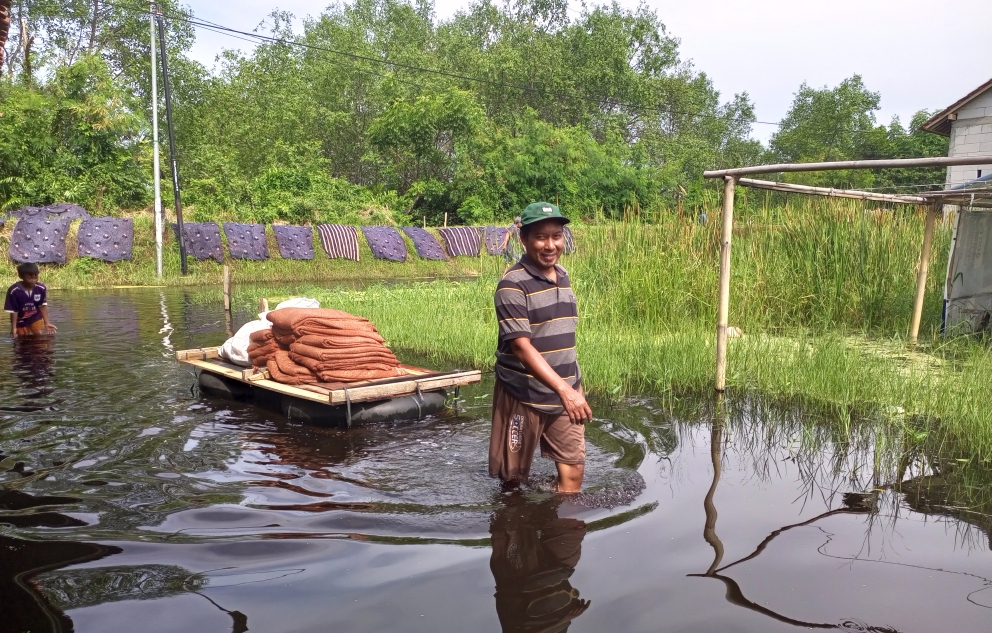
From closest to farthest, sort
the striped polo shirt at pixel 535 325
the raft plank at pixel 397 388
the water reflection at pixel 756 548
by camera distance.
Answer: the water reflection at pixel 756 548 → the striped polo shirt at pixel 535 325 → the raft plank at pixel 397 388

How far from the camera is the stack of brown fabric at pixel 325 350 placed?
22.6 feet

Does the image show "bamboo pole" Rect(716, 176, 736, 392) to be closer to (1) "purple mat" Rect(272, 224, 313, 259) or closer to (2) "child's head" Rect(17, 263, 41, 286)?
(2) "child's head" Rect(17, 263, 41, 286)

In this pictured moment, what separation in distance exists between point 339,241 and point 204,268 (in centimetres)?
455

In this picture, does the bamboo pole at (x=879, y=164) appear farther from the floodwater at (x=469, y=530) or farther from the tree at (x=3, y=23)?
the tree at (x=3, y=23)

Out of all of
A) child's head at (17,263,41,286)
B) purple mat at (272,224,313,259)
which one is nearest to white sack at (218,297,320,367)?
child's head at (17,263,41,286)

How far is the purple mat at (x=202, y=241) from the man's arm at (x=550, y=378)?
23577 mm

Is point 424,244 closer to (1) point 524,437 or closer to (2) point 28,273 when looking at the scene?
(2) point 28,273

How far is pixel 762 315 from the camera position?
1041 centimetres

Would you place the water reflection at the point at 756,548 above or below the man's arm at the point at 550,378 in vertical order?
below

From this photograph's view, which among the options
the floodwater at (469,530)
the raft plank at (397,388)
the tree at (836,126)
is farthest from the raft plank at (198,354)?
the tree at (836,126)

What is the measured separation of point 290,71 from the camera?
4384 cm

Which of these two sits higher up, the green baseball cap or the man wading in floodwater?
the green baseball cap

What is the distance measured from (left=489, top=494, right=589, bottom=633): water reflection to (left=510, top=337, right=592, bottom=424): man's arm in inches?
24.2

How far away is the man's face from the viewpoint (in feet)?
14.2
